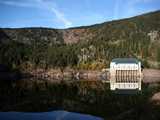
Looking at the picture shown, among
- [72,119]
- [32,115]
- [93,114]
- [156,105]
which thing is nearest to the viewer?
[72,119]

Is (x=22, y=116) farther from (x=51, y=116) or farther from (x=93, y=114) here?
(x=93, y=114)

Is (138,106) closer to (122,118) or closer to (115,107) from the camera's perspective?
(115,107)

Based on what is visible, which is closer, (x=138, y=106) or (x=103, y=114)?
(x=103, y=114)

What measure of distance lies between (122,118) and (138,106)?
17055 millimetres

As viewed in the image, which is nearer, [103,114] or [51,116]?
[51,116]

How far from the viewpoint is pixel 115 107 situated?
7006 centimetres

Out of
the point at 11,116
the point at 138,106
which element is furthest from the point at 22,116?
the point at 138,106

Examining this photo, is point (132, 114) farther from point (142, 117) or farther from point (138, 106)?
point (138, 106)

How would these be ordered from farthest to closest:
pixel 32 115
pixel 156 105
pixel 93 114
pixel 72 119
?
pixel 156 105 → pixel 93 114 → pixel 32 115 → pixel 72 119

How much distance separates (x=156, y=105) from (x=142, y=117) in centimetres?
1537

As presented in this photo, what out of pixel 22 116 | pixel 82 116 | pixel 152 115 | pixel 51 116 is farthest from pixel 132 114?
pixel 22 116

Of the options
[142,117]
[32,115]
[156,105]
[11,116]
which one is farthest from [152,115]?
[11,116]

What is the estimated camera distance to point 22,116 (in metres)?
54.6

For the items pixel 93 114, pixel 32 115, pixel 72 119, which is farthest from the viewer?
pixel 93 114
